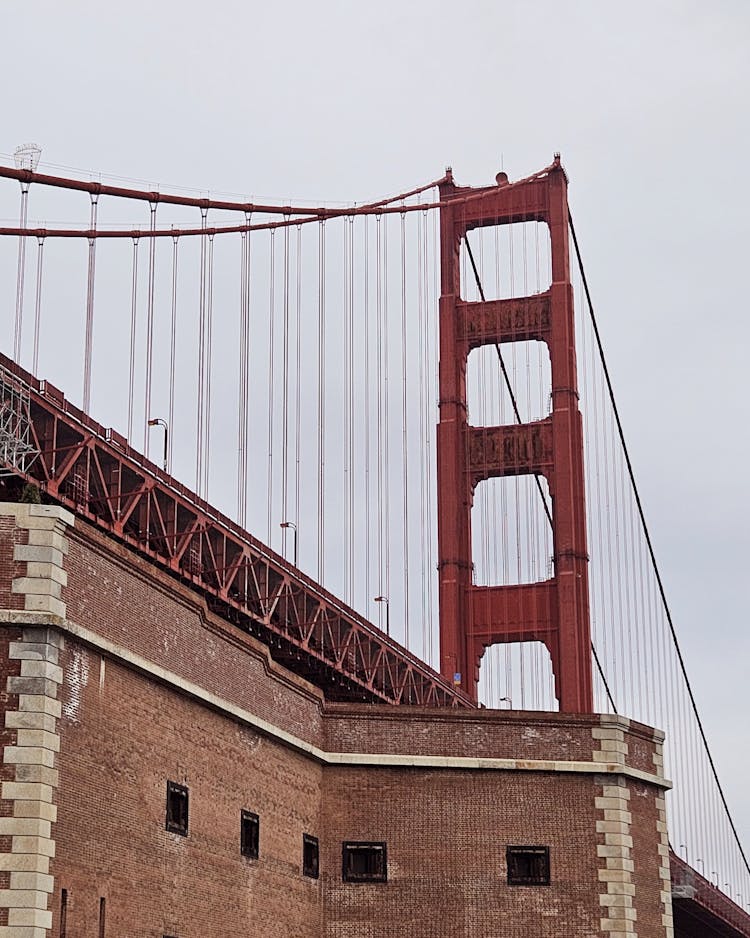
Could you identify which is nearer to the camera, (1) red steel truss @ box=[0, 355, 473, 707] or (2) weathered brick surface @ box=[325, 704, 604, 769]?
(1) red steel truss @ box=[0, 355, 473, 707]

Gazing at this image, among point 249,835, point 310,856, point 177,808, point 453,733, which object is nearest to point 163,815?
point 177,808

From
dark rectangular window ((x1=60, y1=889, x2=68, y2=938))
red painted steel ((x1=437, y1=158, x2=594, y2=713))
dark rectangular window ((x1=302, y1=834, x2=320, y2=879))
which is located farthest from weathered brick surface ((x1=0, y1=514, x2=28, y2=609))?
red painted steel ((x1=437, y1=158, x2=594, y2=713))

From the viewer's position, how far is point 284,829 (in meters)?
33.1

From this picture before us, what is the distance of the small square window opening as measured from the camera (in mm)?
31406

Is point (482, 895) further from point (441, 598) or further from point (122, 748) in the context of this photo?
point (441, 598)

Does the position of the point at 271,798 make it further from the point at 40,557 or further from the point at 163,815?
the point at 40,557

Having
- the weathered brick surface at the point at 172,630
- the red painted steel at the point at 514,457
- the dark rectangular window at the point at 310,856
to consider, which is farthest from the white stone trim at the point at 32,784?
the red painted steel at the point at 514,457

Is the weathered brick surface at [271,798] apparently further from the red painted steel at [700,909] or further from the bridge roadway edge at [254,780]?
the red painted steel at [700,909]

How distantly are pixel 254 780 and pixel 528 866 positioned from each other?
246 inches

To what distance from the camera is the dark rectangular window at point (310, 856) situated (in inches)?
1334

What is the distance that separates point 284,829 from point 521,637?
1086 inches

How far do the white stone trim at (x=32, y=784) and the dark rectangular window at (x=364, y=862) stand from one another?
10.9m

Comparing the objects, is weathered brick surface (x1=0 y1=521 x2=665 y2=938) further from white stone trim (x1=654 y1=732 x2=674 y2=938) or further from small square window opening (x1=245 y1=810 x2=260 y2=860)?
white stone trim (x1=654 y1=732 x2=674 y2=938)

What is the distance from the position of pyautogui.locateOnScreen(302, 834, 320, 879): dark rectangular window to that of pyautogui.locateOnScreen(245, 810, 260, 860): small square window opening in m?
2.05
